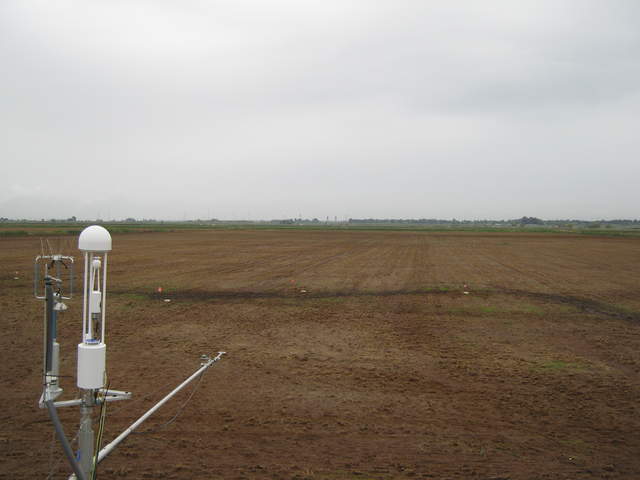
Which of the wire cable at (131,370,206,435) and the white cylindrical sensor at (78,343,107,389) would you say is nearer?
the white cylindrical sensor at (78,343,107,389)

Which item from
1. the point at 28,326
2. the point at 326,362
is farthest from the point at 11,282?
the point at 326,362

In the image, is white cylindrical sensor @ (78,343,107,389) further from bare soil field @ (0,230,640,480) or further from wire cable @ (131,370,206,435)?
wire cable @ (131,370,206,435)

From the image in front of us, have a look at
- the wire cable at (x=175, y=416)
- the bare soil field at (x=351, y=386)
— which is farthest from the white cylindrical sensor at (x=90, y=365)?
the wire cable at (x=175, y=416)

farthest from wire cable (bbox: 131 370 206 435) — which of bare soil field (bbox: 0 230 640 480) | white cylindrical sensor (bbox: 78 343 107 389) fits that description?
white cylindrical sensor (bbox: 78 343 107 389)

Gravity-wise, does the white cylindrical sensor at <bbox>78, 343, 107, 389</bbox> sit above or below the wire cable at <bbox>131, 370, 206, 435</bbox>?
above

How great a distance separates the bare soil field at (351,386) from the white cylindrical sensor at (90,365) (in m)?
2.05

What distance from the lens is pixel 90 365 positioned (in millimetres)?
3131

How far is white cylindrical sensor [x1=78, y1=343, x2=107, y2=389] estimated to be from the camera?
310 centimetres

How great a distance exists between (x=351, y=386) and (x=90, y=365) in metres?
4.78

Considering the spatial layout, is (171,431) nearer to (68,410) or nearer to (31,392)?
(68,410)

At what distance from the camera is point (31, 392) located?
21.8 ft

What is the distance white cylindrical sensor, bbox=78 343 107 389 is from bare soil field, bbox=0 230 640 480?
2.05 metres

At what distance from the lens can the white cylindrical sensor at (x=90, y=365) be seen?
10.2 ft

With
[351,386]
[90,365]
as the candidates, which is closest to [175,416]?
[351,386]
